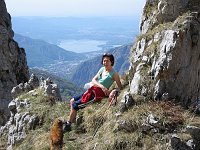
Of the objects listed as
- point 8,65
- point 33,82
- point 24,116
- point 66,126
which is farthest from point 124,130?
point 8,65

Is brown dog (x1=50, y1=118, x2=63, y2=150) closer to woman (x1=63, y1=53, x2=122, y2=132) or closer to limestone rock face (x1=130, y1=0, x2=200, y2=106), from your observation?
woman (x1=63, y1=53, x2=122, y2=132)

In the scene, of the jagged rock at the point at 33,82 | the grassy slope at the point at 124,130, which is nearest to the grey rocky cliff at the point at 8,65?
the jagged rock at the point at 33,82

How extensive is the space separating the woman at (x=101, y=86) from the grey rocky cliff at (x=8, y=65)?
22039mm

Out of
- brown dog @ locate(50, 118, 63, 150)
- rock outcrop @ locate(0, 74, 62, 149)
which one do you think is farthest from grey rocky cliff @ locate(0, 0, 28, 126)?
brown dog @ locate(50, 118, 63, 150)

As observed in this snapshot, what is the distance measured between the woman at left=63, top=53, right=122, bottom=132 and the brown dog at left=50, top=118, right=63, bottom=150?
1.33ft

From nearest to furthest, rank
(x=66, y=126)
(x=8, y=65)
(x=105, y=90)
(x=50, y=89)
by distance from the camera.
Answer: (x=66, y=126) → (x=105, y=90) → (x=50, y=89) → (x=8, y=65)

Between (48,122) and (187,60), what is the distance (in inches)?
261

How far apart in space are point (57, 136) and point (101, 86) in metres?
2.64

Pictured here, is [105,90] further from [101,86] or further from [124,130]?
[124,130]

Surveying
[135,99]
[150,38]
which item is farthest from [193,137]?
[150,38]

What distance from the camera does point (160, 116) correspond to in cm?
1305

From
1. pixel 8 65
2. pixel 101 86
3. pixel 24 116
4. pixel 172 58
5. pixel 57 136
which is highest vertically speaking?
pixel 172 58

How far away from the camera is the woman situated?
16062mm

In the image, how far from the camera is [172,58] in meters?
14.5
